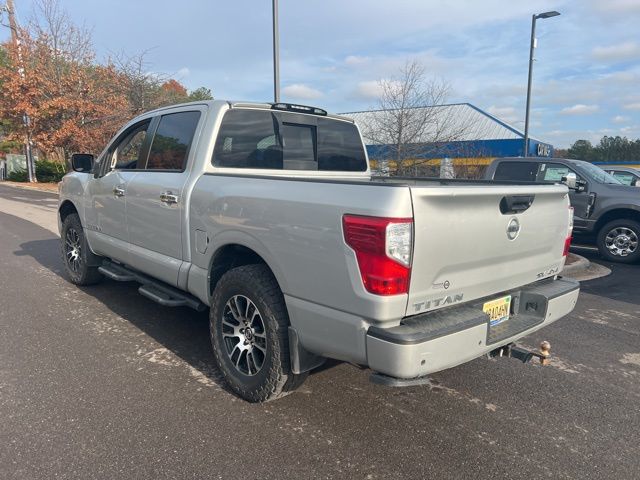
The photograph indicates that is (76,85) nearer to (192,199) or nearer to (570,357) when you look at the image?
(192,199)

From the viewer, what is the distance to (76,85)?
79.8 feet

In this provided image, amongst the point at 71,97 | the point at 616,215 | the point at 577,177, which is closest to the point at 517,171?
the point at 577,177

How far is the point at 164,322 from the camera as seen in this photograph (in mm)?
4801

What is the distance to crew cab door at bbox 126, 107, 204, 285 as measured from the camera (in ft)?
12.6

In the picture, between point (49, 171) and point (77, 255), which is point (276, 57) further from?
point (49, 171)

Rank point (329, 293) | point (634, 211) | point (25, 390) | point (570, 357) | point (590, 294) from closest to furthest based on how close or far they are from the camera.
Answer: point (329, 293), point (25, 390), point (570, 357), point (590, 294), point (634, 211)

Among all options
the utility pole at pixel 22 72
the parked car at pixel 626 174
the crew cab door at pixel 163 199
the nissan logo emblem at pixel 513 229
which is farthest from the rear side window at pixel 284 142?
the utility pole at pixel 22 72

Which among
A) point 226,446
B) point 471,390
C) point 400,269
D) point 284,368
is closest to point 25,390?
point 226,446

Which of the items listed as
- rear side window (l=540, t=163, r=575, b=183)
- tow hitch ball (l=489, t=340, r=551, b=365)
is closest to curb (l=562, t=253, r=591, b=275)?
rear side window (l=540, t=163, r=575, b=183)

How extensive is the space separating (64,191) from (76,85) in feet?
70.9

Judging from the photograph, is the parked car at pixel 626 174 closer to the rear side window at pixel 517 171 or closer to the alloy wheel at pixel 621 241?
the alloy wheel at pixel 621 241

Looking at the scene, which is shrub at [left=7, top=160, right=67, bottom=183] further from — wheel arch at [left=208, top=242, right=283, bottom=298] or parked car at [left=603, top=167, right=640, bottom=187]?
wheel arch at [left=208, top=242, right=283, bottom=298]

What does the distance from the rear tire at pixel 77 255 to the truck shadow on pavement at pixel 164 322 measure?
0.50 ft

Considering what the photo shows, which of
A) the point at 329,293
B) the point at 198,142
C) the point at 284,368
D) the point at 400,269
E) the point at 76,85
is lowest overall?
the point at 284,368
